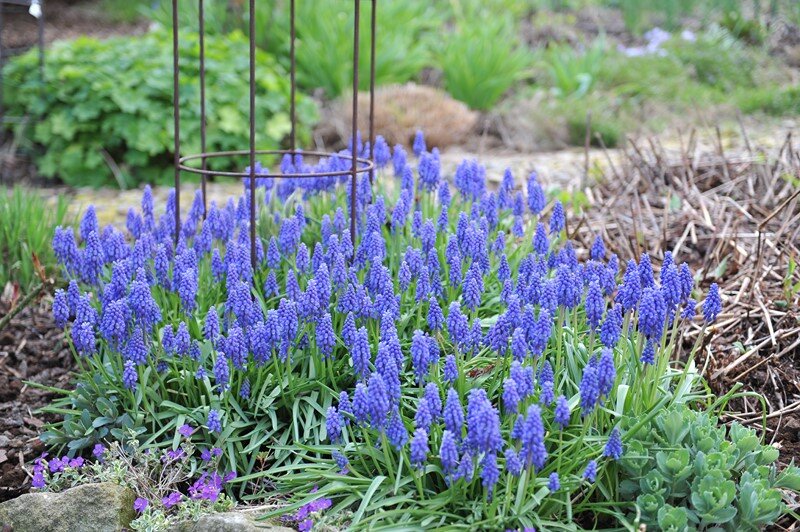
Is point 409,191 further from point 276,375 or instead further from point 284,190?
point 276,375

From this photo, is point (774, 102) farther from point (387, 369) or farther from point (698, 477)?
point (387, 369)

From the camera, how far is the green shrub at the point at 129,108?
7398mm

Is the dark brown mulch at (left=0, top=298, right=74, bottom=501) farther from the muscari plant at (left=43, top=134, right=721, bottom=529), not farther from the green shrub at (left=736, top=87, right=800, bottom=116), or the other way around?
the green shrub at (left=736, top=87, right=800, bottom=116)

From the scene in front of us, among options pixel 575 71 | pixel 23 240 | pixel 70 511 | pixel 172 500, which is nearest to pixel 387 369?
pixel 172 500

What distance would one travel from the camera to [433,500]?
2514 mm

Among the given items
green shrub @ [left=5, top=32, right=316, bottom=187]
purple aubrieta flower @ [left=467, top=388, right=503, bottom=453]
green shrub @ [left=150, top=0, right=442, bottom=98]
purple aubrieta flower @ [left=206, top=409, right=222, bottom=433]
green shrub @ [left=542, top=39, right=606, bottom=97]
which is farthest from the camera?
green shrub @ [left=542, top=39, right=606, bottom=97]

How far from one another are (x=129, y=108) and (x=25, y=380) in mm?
4131

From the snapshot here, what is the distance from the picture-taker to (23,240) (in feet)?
16.2

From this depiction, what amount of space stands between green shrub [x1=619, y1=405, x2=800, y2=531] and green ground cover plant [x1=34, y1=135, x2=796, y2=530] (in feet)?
0.15

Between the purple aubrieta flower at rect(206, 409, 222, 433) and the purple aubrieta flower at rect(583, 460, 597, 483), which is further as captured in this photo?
Answer: the purple aubrieta flower at rect(206, 409, 222, 433)

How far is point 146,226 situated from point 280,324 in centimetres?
135

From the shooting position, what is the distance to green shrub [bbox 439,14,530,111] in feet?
31.2

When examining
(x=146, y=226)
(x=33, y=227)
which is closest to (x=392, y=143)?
(x=33, y=227)

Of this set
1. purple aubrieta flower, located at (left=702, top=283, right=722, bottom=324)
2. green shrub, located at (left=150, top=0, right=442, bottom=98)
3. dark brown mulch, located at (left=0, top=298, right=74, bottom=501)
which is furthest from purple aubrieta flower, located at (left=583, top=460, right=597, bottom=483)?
green shrub, located at (left=150, top=0, right=442, bottom=98)
